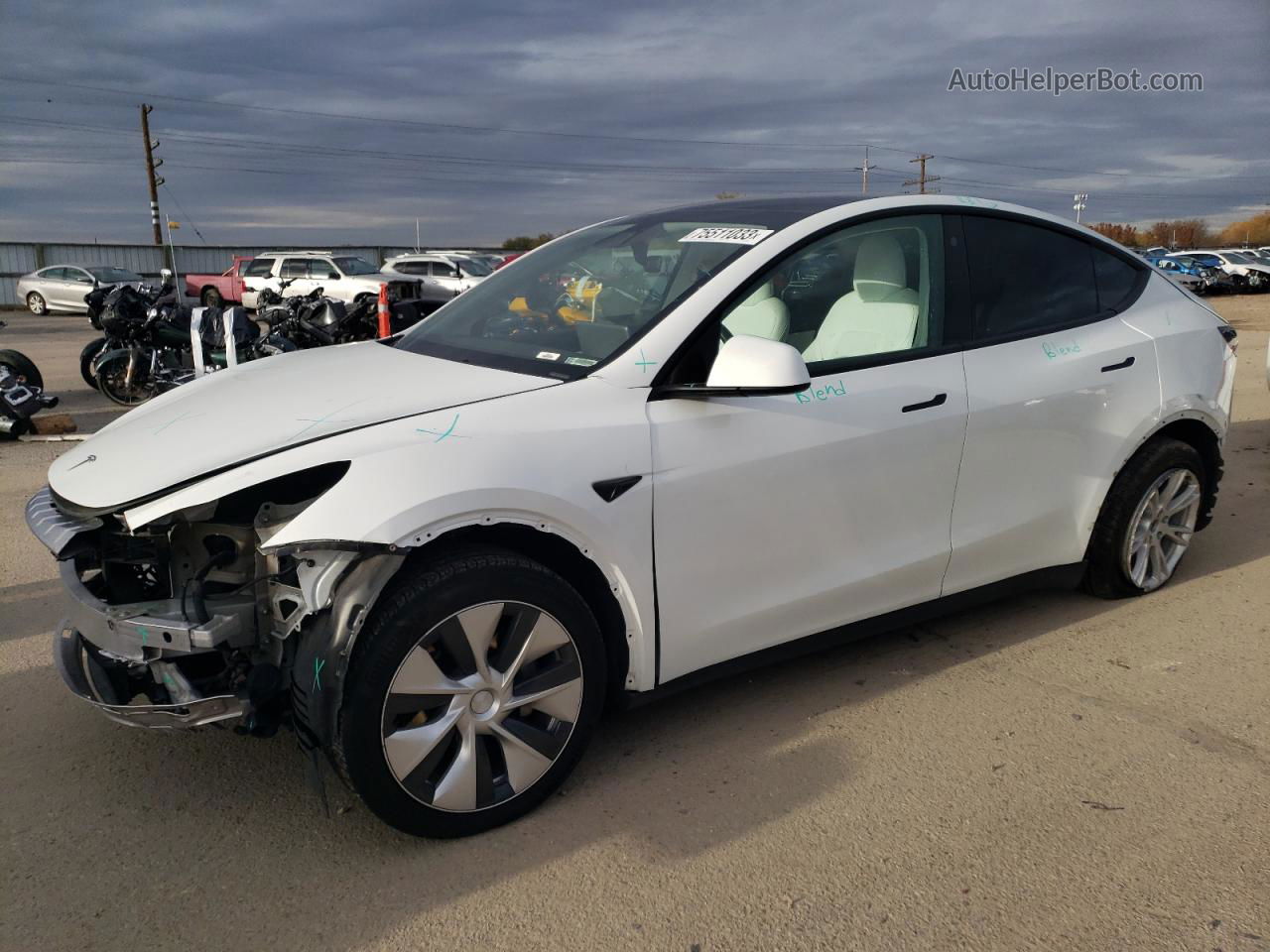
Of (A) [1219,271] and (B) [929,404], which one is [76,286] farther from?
(A) [1219,271]

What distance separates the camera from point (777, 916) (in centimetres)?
242

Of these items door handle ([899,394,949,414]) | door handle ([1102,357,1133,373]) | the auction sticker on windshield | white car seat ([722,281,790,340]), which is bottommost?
door handle ([899,394,949,414])

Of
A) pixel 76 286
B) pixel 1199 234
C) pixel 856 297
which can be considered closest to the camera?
pixel 856 297

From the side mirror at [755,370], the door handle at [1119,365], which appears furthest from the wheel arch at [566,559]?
the door handle at [1119,365]

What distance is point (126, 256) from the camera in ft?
116

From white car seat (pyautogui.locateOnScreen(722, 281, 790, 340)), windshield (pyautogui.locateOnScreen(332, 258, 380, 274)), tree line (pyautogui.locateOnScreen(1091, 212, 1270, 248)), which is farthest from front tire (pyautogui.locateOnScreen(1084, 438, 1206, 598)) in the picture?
tree line (pyautogui.locateOnScreen(1091, 212, 1270, 248))

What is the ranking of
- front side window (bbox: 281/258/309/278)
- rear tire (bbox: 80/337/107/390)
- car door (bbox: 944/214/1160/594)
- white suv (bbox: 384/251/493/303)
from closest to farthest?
car door (bbox: 944/214/1160/594), rear tire (bbox: 80/337/107/390), white suv (bbox: 384/251/493/303), front side window (bbox: 281/258/309/278)

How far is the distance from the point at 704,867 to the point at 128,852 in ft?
5.06

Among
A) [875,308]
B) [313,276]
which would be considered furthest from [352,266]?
[875,308]

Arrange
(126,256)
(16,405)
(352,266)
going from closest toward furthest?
1. (16,405)
2. (352,266)
3. (126,256)

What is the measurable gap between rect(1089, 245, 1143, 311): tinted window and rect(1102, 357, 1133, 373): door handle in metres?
0.24

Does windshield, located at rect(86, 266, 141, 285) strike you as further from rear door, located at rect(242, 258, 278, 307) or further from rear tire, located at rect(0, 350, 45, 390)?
rear tire, located at rect(0, 350, 45, 390)

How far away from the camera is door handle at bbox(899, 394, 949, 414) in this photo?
3.29m

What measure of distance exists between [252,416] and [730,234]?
5.27 feet
